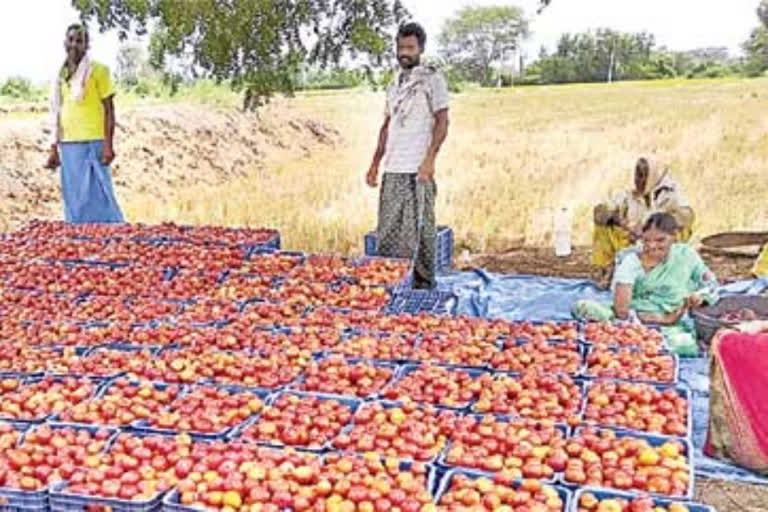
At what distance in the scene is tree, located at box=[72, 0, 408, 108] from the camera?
644 cm

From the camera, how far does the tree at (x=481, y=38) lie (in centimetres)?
1856

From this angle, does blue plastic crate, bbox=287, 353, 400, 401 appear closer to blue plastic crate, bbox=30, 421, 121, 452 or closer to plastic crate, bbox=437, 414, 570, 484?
plastic crate, bbox=437, 414, 570, 484

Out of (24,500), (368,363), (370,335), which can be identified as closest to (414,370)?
(368,363)

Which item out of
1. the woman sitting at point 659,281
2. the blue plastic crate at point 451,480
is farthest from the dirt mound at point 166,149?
the blue plastic crate at point 451,480

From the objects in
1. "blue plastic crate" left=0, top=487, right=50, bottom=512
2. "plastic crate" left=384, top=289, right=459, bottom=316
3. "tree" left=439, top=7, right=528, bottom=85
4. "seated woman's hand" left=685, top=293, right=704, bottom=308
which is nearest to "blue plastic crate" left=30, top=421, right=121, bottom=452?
"blue plastic crate" left=0, top=487, right=50, bottom=512

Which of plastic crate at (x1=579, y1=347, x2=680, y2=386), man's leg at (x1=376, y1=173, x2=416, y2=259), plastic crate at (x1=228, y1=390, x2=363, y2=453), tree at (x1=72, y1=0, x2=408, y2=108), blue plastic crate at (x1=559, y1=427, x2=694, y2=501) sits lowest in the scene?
plastic crate at (x1=228, y1=390, x2=363, y2=453)

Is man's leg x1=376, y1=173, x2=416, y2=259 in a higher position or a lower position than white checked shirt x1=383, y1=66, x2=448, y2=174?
lower

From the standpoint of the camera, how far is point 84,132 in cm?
662

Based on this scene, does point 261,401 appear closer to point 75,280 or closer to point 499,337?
point 499,337

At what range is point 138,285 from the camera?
4.90m

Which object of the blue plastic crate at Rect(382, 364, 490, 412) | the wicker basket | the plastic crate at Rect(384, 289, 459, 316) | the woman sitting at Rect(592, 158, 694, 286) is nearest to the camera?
the blue plastic crate at Rect(382, 364, 490, 412)

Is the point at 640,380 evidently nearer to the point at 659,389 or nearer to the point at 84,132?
the point at 659,389

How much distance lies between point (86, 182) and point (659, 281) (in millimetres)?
4035

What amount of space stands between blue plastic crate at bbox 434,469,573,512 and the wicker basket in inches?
88.6
